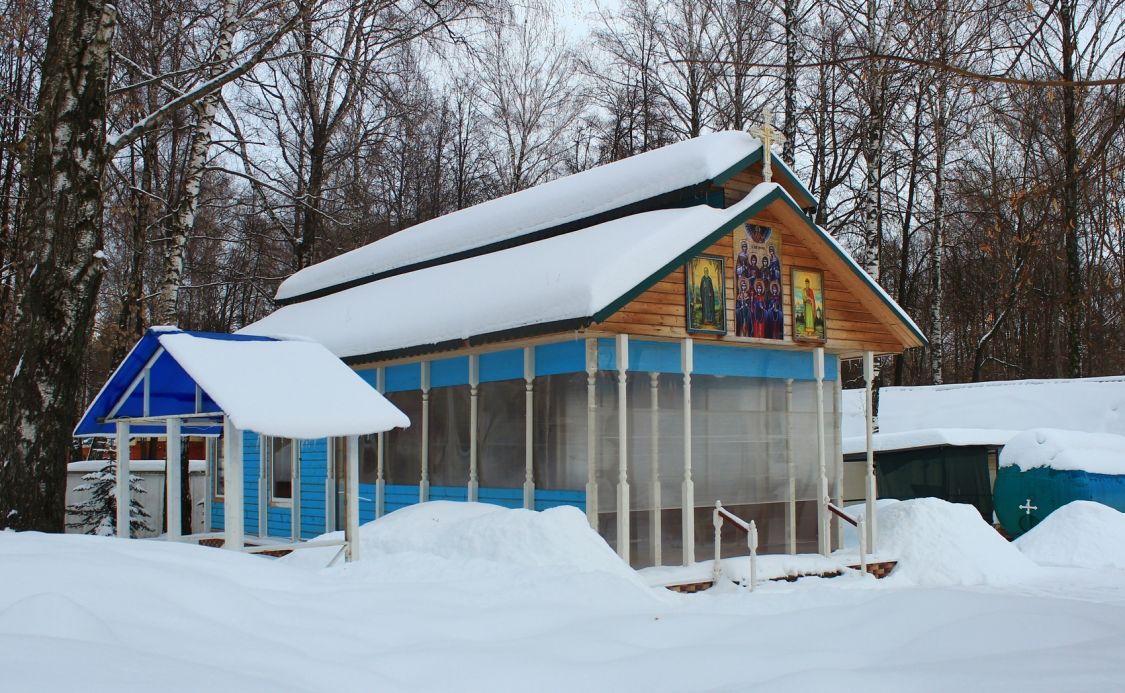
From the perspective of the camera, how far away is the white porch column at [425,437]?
1492 cm

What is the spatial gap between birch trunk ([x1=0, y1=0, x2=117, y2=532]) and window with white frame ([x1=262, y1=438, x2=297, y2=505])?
723 cm

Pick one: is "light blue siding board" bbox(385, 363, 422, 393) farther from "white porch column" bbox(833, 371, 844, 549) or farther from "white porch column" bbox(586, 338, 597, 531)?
"white porch column" bbox(833, 371, 844, 549)

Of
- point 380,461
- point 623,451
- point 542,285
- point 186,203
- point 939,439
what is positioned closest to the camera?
point 623,451

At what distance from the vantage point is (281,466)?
1798 centimetres

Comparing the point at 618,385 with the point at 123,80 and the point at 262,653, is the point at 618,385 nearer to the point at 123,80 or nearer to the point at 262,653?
the point at 262,653

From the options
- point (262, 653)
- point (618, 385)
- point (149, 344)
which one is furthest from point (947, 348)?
point (262, 653)

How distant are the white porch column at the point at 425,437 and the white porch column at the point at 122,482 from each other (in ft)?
14.0

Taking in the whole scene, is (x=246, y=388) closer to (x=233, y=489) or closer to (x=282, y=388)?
(x=282, y=388)

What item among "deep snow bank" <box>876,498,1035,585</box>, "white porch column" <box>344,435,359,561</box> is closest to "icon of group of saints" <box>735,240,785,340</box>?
"deep snow bank" <box>876,498,1035,585</box>

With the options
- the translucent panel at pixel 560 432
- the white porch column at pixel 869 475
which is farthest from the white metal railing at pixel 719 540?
the white porch column at pixel 869 475

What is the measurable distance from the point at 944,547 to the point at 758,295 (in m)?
4.56

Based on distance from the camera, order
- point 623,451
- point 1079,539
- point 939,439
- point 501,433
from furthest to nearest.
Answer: point 939,439 → point 1079,539 → point 501,433 → point 623,451

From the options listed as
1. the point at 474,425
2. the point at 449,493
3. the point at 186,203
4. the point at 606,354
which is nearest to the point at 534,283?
the point at 606,354

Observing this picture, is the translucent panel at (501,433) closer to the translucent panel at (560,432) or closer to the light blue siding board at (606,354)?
the translucent panel at (560,432)
